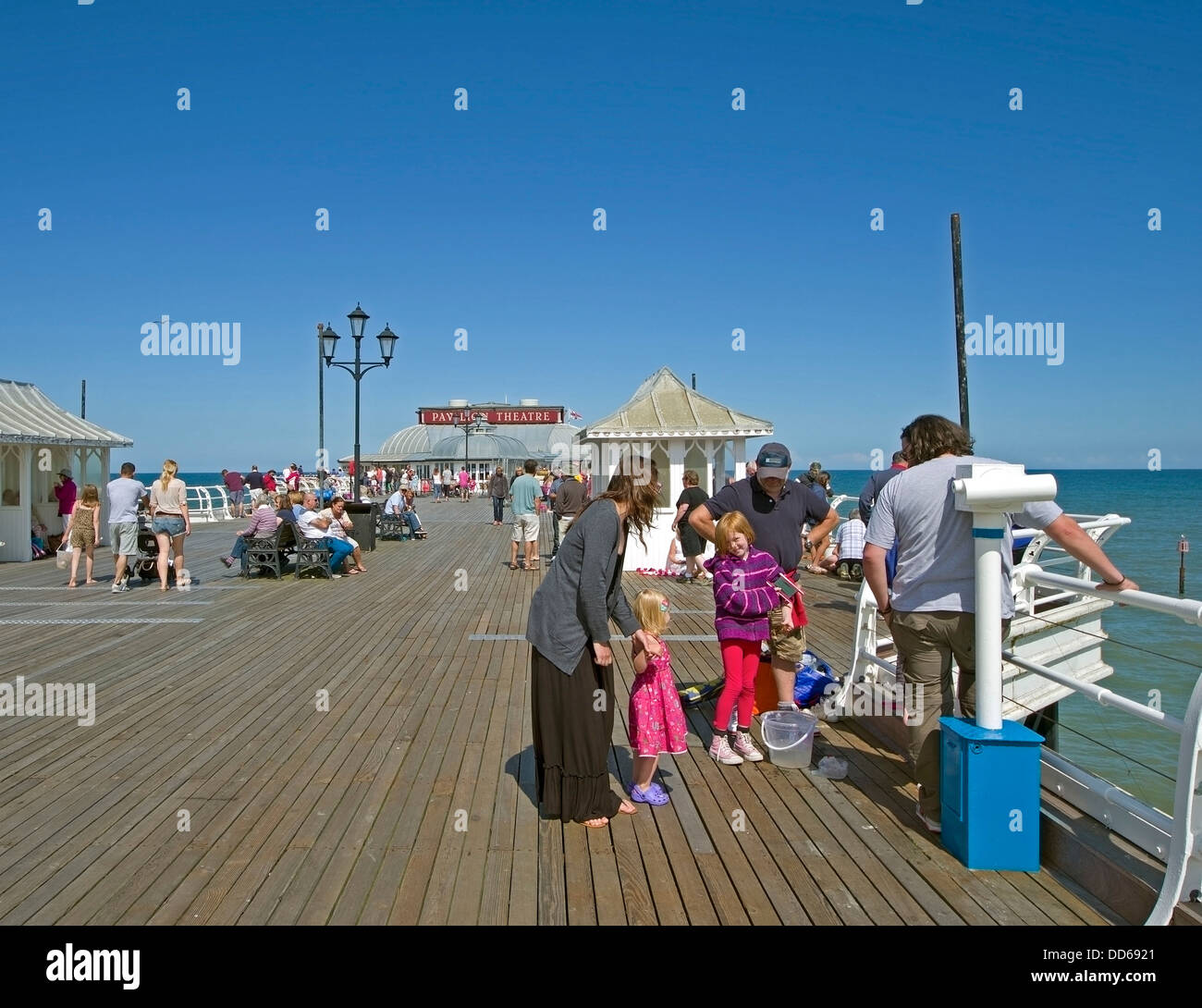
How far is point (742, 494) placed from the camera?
17.0 ft

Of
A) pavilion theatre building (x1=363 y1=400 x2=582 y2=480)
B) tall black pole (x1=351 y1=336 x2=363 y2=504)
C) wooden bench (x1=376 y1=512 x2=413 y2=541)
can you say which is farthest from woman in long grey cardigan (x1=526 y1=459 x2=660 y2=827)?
pavilion theatre building (x1=363 y1=400 x2=582 y2=480)

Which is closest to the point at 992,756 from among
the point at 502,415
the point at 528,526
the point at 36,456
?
the point at 528,526

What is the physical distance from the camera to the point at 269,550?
12914 mm

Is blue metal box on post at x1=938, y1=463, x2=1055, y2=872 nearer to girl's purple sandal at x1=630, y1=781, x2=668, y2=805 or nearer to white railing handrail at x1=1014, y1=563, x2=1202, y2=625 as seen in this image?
white railing handrail at x1=1014, y1=563, x2=1202, y2=625

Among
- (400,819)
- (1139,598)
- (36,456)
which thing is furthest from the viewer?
(36,456)

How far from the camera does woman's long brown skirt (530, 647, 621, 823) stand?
3.93 m

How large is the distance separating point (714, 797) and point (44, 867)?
2.92m

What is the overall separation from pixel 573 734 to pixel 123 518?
10016mm

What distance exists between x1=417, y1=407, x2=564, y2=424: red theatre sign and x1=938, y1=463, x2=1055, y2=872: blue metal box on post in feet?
223

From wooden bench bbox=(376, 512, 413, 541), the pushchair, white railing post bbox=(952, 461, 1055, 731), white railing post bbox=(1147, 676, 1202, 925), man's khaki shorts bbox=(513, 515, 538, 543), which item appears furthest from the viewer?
wooden bench bbox=(376, 512, 413, 541)

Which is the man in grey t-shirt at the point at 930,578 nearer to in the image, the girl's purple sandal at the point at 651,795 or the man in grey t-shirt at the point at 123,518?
the girl's purple sandal at the point at 651,795

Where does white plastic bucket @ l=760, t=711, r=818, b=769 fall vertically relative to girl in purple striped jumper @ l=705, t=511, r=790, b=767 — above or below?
below

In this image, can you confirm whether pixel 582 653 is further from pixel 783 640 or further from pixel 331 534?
pixel 331 534
